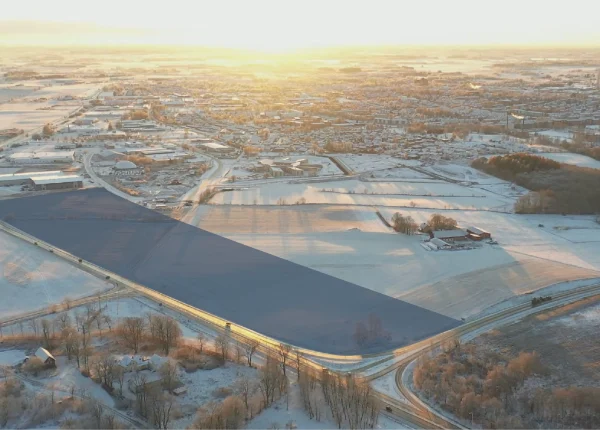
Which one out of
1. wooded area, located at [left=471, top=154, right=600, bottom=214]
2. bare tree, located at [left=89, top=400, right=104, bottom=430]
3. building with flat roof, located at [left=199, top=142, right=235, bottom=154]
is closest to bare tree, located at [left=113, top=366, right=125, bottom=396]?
bare tree, located at [left=89, top=400, right=104, bottom=430]

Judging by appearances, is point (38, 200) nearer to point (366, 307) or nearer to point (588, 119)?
point (366, 307)

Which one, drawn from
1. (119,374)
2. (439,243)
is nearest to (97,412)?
(119,374)

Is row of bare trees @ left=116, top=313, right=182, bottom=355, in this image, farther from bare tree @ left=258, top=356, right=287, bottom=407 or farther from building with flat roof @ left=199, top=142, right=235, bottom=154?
building with flat roof @ left=199, top=142, right=235, bottom=154

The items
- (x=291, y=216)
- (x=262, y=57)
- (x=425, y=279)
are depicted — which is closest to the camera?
(x=425, y=279)

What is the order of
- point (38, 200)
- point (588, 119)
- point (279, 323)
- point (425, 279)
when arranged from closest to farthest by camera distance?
point (279, 323)
point (425, 279)
point (38, 200)
point (588, 119)

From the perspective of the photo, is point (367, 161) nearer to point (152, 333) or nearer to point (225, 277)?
point (225, 277)

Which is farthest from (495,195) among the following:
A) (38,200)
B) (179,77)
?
(179,77)

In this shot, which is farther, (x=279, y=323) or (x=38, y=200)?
(x=38, y=200)
